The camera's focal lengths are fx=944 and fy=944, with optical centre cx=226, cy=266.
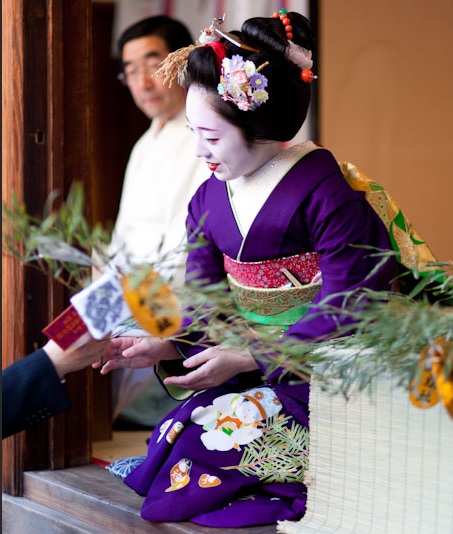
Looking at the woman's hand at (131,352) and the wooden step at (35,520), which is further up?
the woman's hand at (131,352)

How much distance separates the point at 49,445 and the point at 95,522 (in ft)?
1.28

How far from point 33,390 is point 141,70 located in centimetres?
247

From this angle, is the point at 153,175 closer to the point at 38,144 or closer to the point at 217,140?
the point at 38,144

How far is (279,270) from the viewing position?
226cm

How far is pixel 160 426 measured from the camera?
240cm

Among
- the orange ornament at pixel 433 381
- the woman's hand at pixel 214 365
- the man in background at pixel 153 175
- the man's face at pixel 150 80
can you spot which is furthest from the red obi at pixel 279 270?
the man's face at pixel 150 80

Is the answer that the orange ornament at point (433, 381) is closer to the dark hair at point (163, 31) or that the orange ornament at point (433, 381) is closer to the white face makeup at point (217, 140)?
the white face makeup at point (217, 140)

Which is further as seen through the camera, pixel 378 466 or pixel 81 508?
pixel 81 508

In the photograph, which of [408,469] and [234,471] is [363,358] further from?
[234,471]

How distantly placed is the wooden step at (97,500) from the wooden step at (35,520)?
16 mm

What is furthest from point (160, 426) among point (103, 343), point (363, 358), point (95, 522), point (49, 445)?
point (363, 358)

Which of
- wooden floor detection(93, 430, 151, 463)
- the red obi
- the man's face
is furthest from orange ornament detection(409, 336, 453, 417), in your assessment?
the man's face

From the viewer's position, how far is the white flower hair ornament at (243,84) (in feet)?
6.78

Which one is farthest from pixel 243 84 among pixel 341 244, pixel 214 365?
pixel 214 365
